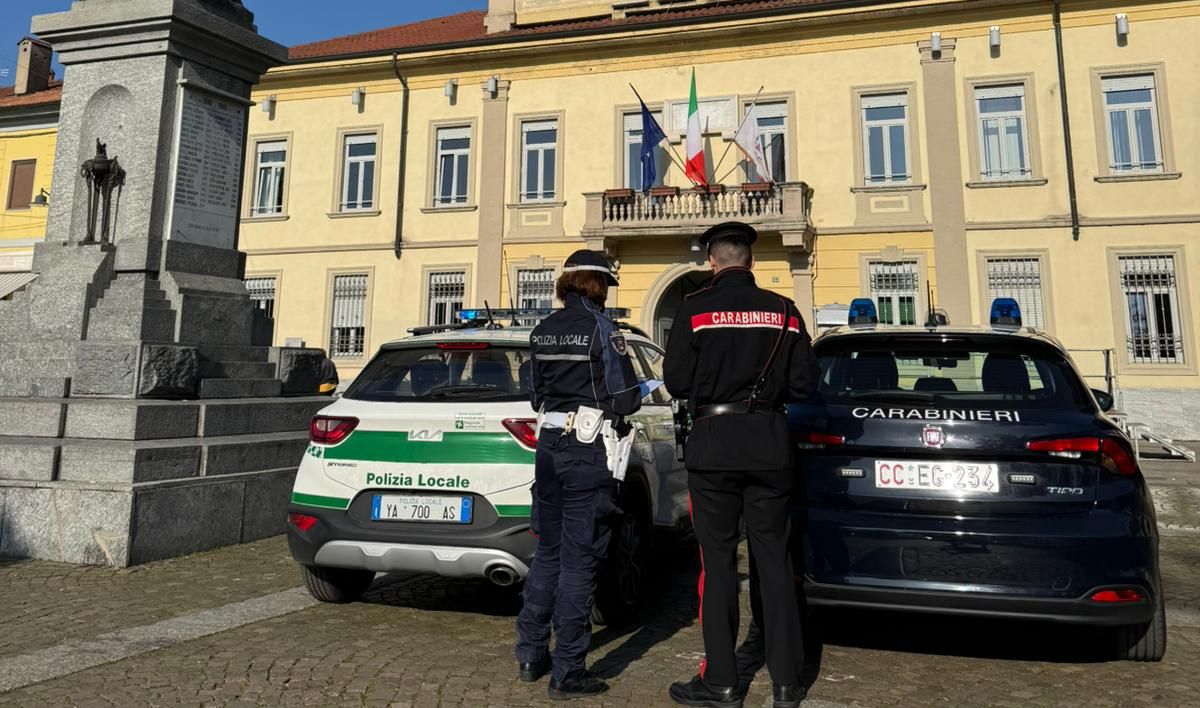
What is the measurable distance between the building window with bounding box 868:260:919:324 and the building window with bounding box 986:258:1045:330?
1.59 m

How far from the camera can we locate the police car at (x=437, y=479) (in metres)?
3.72

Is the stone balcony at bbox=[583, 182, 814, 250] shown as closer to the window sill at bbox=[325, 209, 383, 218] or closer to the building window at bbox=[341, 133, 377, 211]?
the window sill at bbox=[325, 209, 383, 218]

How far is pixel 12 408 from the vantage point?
5.80 m

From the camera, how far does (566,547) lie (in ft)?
10.4

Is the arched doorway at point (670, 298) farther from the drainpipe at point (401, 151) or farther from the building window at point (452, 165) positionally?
the drainpipe at point (401, 151)

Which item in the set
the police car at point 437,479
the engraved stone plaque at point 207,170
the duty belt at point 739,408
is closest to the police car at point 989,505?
the duty belt at point 739,408

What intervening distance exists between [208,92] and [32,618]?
198 inches

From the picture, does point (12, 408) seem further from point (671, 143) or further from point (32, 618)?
point (671, 143)

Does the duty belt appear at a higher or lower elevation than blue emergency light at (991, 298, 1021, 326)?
lower

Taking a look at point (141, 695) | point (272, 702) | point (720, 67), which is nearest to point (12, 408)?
point (141, 695)

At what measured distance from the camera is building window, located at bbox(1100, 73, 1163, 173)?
53.8 ft

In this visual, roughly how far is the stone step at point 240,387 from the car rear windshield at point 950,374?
5.04m

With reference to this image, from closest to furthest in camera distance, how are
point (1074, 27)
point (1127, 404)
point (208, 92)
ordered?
1. point (208, 92)
2. point (1127, 404)
3. point (1074, 27)

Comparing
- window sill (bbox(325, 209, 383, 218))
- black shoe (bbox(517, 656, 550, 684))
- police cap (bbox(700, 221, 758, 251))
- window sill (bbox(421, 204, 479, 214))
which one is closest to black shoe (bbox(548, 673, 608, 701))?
black shoe (bbox(517, 656, 550, 684))
